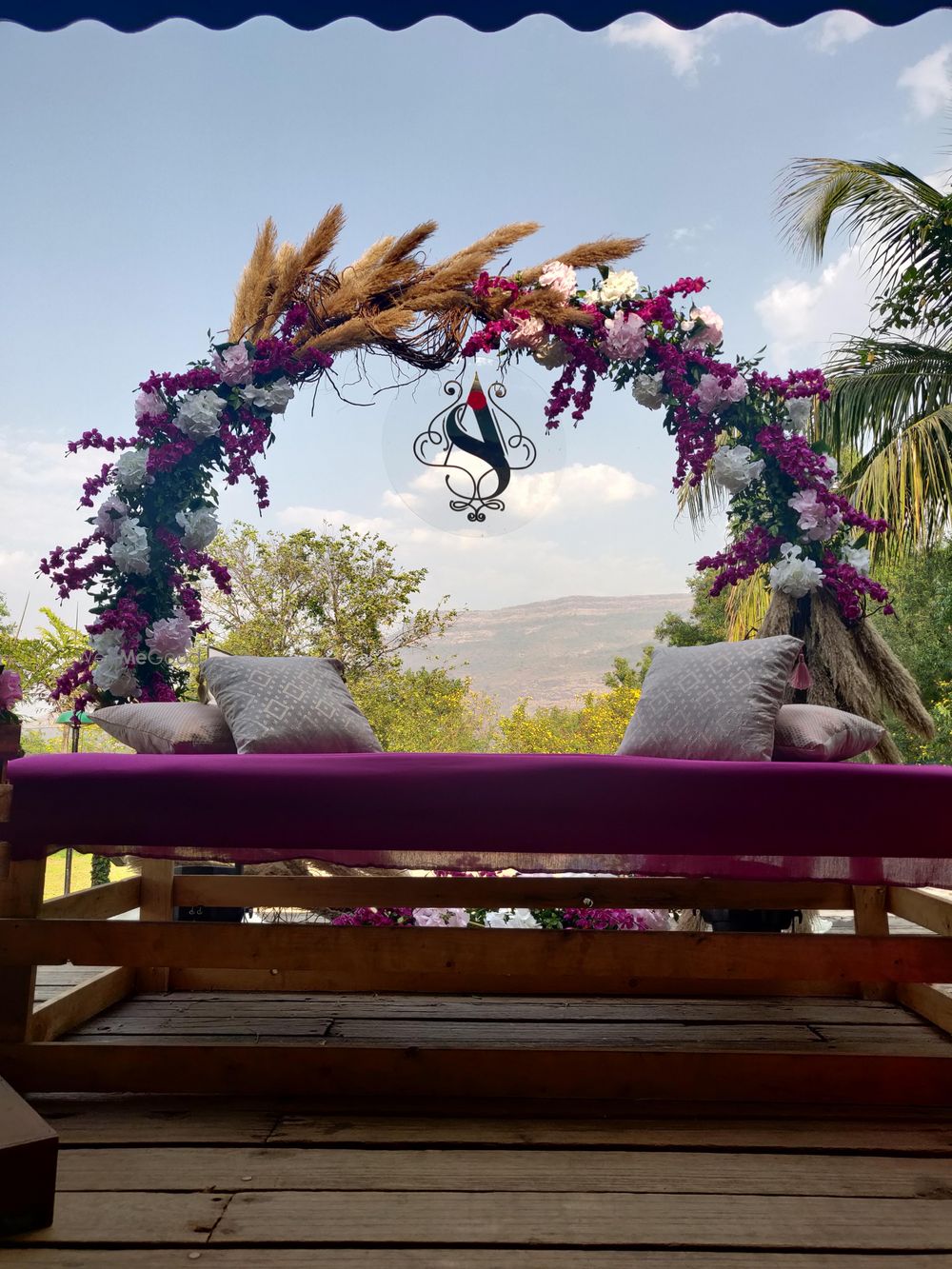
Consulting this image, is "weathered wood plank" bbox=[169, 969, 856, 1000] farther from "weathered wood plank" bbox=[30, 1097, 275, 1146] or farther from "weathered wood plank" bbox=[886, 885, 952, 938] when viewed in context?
"weathered wood plank" bbox=[30, 1097, 275, 1146]

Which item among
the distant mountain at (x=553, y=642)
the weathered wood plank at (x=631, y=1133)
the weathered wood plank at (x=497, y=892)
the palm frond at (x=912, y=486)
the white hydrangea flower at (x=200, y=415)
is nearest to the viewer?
the weathered wood plank at (x=631, y=1133)

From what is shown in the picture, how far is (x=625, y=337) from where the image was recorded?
11.2 feet

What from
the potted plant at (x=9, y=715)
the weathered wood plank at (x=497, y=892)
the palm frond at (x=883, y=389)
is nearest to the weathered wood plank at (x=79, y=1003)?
the weathered wood plank at (x=497, y=892)

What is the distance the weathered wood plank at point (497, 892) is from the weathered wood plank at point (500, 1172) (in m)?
0.61

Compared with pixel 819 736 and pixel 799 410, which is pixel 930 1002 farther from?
pixel 799 410

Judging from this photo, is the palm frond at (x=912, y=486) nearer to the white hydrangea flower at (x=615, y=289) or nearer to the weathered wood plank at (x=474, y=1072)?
the white hydrangea flower at (x=615, y=289)

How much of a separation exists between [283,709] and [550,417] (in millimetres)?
1679

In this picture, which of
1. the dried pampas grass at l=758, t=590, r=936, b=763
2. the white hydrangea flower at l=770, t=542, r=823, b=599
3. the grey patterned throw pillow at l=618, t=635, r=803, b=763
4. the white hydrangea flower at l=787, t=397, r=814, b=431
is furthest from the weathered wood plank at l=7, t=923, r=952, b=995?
the white hydrangea flower at l=787, t=397, r=814, b=431

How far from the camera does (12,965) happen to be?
1683 millimetres

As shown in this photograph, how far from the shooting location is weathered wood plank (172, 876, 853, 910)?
6.78ft

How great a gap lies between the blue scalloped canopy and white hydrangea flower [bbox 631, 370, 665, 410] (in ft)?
5.02

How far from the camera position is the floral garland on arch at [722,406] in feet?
11.0

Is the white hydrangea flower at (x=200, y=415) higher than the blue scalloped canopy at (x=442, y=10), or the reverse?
the blue scalloped canopy at (x=442, y=10)

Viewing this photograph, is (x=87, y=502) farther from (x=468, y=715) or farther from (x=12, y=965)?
(x=468, y=715)
